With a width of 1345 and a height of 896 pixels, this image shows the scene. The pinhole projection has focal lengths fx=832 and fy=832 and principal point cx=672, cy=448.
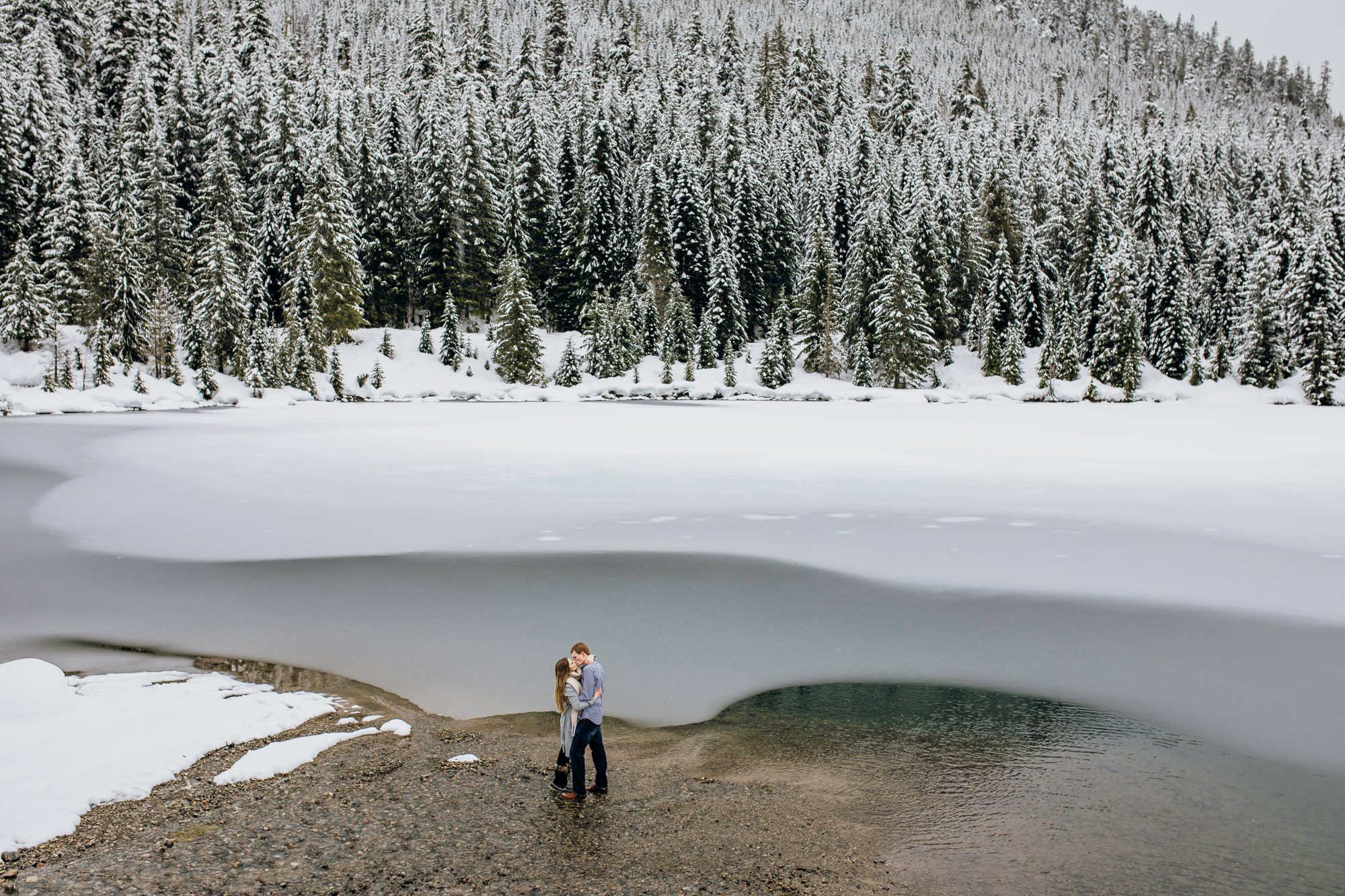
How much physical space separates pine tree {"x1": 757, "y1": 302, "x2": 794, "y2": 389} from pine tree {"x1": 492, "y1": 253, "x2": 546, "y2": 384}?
44.2 ft

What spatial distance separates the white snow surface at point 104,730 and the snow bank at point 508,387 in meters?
37.9

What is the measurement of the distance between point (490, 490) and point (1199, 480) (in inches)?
620

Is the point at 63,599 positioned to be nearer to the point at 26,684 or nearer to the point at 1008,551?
the point at 26,684

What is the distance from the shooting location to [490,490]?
18.1 m

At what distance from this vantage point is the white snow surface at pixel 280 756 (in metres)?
6.37

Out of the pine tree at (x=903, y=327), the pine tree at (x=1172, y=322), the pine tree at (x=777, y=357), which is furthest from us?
the pine tree at (x=777, y=357)

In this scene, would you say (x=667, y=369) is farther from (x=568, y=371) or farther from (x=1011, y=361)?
(x=1011, y=361)

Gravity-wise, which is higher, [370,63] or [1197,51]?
[1197,51]

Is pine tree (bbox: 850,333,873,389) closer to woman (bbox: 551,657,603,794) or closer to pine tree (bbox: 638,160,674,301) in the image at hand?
pine tree (bbox: 638,160,674,301)

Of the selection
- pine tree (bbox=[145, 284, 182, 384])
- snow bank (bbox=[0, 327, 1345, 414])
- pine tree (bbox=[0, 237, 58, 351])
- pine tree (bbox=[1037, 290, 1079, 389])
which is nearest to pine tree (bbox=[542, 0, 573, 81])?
snow bank (bbox=[0, 327, 1345, 414])

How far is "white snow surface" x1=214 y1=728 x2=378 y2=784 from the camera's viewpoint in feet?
20.9

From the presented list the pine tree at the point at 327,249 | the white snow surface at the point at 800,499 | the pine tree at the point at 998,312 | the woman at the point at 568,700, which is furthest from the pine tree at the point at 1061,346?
the woman at the point at 568,700

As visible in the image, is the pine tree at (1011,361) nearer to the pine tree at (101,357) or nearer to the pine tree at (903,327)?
the pine tree at (903,327)

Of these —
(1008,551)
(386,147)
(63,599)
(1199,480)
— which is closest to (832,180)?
(386,147)
